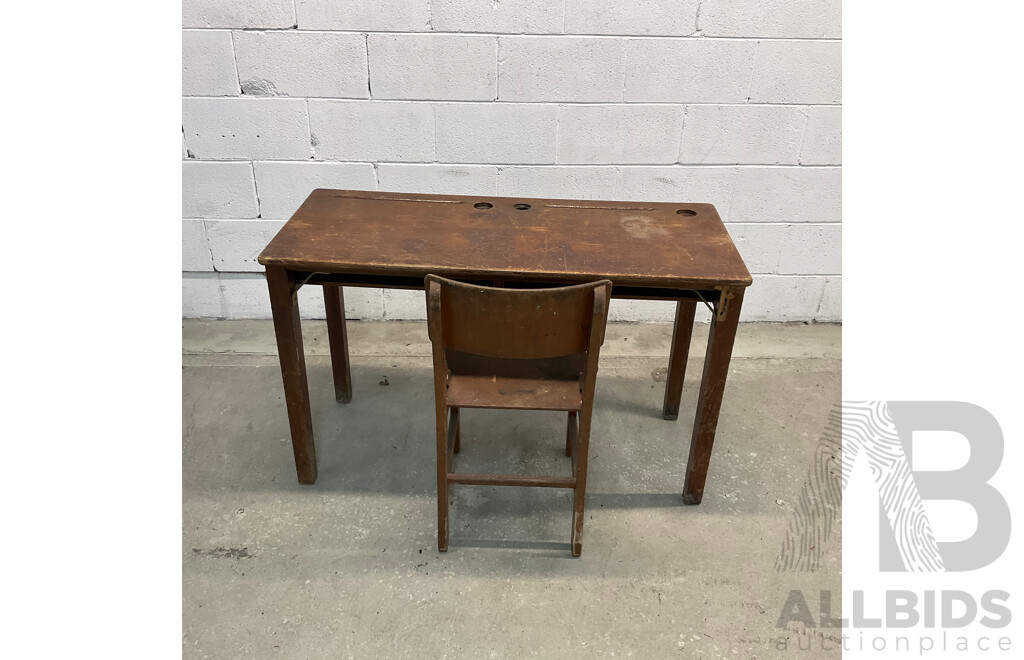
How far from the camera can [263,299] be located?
2.94 metres

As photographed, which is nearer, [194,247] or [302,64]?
[302,64]

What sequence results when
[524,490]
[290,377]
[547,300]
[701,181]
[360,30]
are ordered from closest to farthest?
[547,300]
[290,377]
[524,490]
[360,30]
[701,181]

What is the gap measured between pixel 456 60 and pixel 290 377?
4.53 feet

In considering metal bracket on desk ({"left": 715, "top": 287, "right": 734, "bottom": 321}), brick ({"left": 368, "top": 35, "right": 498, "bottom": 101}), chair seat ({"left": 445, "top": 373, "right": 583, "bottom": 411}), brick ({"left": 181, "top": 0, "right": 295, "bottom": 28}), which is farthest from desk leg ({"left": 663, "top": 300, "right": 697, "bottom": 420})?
brick ({"left": 181, "top": 0, "right": 295, "bottom": 28})

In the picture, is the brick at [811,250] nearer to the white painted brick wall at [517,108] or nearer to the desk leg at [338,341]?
the white painted brick wall at [517,108]

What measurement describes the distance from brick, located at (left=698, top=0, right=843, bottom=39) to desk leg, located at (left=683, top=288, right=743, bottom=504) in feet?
4.35

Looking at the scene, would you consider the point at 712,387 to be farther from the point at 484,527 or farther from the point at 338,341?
the point at 338,341

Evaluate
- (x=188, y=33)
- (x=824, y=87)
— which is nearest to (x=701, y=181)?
(x=824, y=87)

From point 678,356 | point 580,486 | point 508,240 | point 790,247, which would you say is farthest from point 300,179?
point 790,247

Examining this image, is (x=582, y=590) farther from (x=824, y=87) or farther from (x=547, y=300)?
(x=824, y=87)

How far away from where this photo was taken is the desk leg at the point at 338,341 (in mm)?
2199

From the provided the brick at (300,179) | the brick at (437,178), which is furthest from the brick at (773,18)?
the brick at (300,179)

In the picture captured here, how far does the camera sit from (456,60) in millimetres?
2455

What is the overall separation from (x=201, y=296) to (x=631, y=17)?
2.19 m
